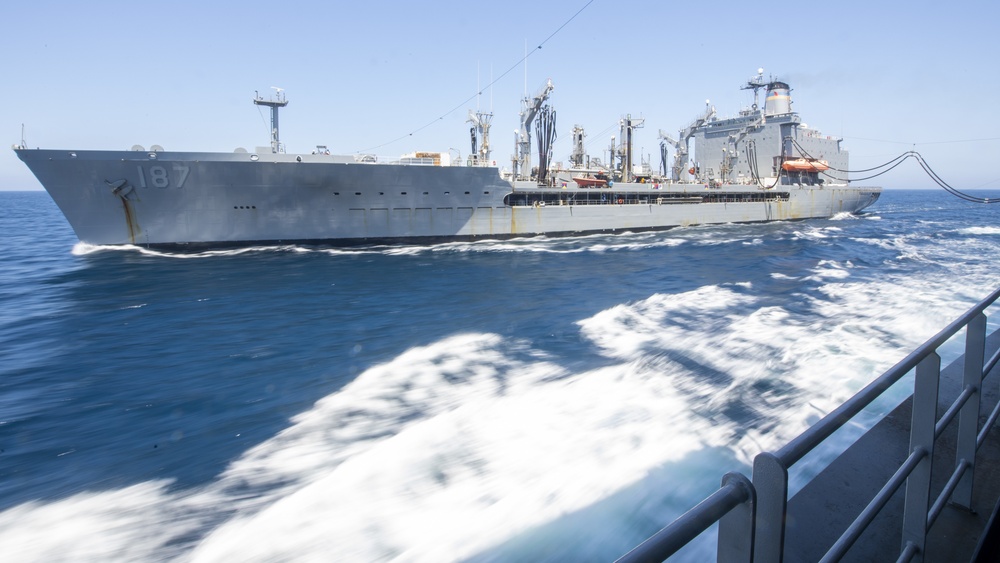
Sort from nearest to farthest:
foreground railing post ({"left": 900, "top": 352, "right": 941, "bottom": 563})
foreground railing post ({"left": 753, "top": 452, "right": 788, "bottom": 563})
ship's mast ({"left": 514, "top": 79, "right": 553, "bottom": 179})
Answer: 1. foreground railing post ({"left": 753, "top": 452, "right": 788, "bottom": 563})
2. foreground railing post ({"left": 900, "top": 352, "right": 941, "bottom": 563})
3. ship's mast ({"left": 514, "top": 79, "right": 553, "bottom": 179})

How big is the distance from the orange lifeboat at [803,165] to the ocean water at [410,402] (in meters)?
23.5

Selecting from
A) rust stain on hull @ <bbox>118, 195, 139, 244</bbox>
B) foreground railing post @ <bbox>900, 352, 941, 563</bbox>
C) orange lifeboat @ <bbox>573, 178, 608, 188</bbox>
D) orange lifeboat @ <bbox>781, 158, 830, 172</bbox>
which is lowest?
foreground railing post @ <bbox>900, 352, 941, 563</bbox>

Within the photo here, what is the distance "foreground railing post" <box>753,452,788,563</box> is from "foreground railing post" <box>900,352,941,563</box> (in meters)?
1.05

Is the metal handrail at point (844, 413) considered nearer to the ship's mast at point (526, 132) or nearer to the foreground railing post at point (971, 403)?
the foreground railing post at point (971, 403)

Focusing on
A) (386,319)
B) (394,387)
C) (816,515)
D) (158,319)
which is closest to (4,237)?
(158,319)

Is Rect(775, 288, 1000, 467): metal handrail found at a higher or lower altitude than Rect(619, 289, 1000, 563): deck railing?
higher

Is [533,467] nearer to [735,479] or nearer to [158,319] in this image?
[735,479]

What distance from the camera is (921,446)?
6.22 ft

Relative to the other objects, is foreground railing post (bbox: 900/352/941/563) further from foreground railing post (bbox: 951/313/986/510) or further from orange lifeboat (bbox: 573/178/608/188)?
orange lifeboat (bbox: 573/178/608/188)

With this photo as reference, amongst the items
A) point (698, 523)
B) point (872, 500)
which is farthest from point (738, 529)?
point (872, 500)

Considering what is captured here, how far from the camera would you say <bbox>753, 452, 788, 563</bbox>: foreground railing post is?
110 cm

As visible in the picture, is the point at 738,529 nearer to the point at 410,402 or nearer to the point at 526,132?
the point at 410,402

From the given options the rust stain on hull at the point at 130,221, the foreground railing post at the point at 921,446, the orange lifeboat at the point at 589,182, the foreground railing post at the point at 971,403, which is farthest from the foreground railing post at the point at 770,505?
the orange lifeboat at the point at 589,182

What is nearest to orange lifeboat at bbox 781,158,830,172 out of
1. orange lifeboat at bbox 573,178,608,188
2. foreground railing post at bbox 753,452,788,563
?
orange lifeboat at bbox 573,178,608,188
